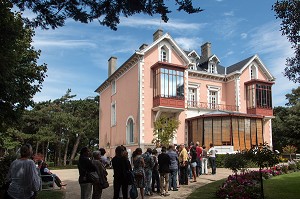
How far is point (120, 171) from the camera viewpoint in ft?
28.8

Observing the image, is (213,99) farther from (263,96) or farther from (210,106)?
(263,96)

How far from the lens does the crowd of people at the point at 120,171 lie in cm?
579

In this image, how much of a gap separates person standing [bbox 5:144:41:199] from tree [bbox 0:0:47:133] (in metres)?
4.06

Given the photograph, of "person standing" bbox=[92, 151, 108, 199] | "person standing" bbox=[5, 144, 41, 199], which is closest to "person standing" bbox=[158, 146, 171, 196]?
"person standing" bbox=[92, 151, 108, 199]

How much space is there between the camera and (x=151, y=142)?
2884 centimetres

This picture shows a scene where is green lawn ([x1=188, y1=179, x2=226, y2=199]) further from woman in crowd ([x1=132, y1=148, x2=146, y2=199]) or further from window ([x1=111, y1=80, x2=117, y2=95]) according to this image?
window ([x1=111, y1=80, x2=117, y2=95])

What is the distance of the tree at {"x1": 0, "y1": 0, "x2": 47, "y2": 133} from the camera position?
9.21 m

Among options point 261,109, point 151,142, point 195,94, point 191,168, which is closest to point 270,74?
point 261,109

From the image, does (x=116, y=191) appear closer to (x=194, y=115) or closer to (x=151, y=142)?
(x=151, y=142)

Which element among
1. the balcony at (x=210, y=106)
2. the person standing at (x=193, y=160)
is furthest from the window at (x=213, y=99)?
the person standing at (x=193, y=160)

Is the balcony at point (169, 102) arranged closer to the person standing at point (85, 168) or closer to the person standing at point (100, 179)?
the person standing at point (100, 179)

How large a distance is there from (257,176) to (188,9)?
30.3 feet

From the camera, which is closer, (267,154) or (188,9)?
(188,9)

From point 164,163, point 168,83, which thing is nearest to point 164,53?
point 168,83
